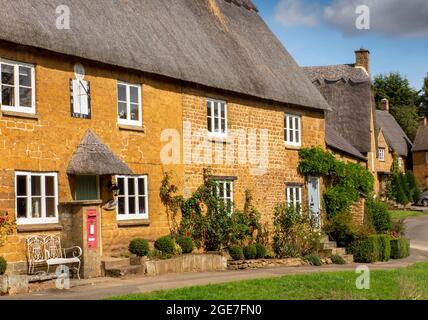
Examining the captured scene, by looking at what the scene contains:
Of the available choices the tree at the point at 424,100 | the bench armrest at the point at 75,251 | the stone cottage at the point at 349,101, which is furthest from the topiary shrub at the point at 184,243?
the tree at the point at 424,100

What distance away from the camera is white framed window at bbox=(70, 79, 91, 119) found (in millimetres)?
19172

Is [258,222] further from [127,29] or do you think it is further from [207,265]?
[127,29]

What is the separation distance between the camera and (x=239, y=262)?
22.7 m

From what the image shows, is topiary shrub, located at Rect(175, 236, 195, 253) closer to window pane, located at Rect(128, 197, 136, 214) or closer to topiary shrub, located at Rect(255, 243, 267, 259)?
window pane, located at Rect(128, 197, 136, 214)

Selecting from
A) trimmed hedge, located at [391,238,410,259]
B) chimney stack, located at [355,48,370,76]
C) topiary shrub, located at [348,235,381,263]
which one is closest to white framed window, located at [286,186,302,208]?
topiary shrub, located at [348,235,381,263]

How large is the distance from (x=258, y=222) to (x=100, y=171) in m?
8.57

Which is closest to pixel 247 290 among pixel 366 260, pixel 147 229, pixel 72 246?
pixel 72 246

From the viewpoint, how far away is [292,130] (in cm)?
2853

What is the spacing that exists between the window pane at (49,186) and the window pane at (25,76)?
233 cm

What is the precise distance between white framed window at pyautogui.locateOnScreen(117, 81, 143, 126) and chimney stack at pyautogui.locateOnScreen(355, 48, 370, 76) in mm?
Result: 29701

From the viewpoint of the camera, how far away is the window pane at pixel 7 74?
17258mm

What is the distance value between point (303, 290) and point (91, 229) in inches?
247

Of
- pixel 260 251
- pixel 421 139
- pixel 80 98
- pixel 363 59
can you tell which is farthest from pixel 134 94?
pixel 421 139

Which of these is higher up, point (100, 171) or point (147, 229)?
point (100, 171)
